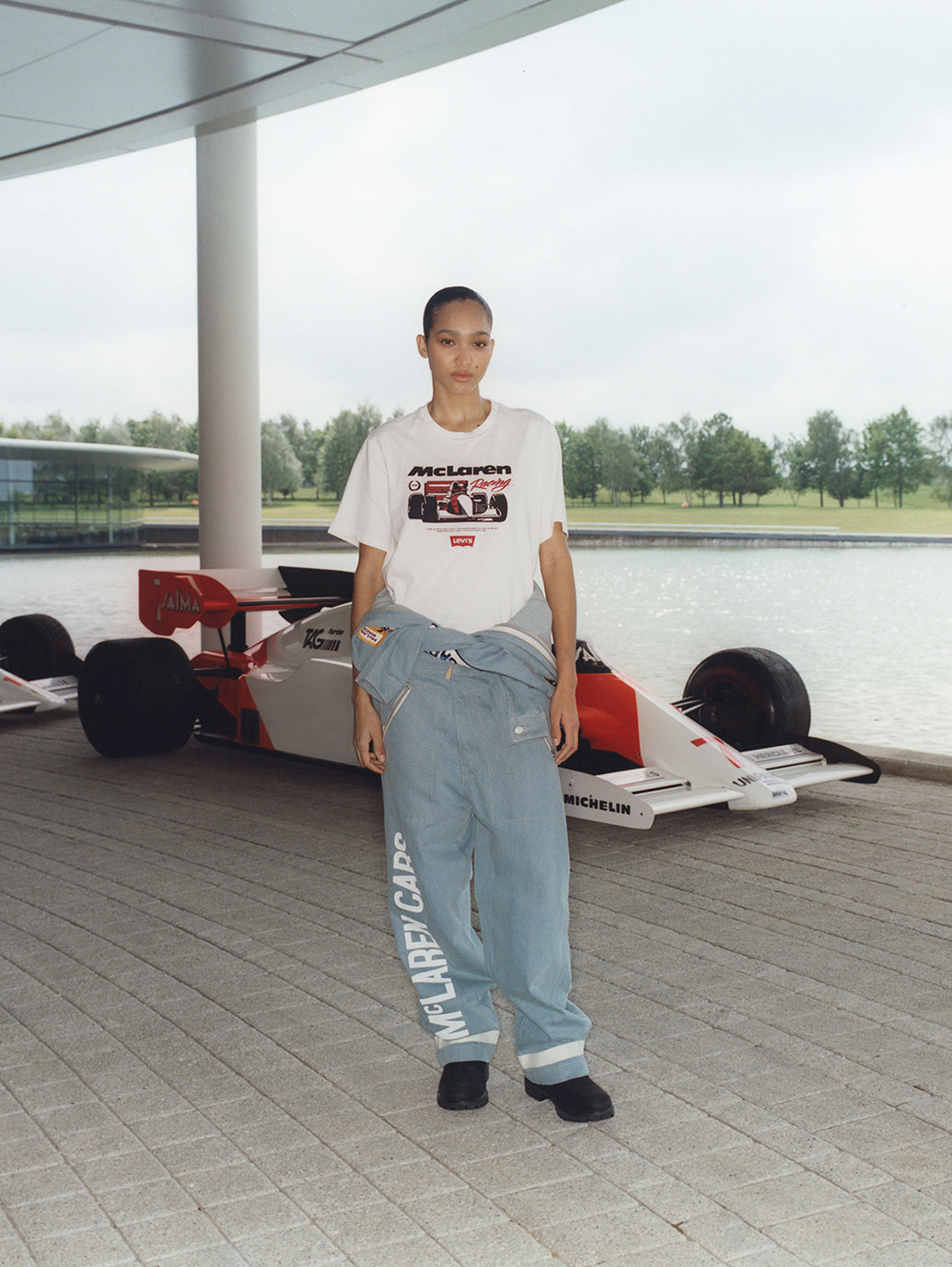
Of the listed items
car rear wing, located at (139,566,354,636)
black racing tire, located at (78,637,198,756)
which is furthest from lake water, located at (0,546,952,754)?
black racing tire, located at (78,637,198,756)

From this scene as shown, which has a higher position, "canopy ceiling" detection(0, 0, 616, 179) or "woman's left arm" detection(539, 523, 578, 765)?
"canopy ceiling" detection(0, 0, 616, 179)

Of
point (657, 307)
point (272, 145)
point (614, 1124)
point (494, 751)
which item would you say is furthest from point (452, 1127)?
point (657, 307)

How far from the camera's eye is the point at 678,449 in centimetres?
5728

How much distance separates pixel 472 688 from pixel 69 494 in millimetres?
42400

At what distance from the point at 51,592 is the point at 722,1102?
2628cm

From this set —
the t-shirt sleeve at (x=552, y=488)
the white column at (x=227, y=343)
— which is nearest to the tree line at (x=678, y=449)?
the white column at (x=227, y=343)

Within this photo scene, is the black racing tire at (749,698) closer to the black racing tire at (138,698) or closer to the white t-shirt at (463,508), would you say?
the black racing tire at (138,698)

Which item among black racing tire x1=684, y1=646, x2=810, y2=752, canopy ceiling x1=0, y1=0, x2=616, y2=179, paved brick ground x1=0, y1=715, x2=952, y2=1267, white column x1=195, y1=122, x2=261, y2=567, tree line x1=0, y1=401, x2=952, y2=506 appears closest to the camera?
paved brick ground x1=0, y1=715, x2=952, y2=1267

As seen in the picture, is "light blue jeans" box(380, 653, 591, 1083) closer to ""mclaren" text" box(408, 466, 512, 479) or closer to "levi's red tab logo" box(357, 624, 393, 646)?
"levi's red tab logo" box(357, 624, 393, 646)

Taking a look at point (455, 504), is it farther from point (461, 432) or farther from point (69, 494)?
point (69, 494)

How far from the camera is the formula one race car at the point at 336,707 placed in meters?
5.63

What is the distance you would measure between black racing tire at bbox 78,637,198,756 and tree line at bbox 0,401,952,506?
112 ft

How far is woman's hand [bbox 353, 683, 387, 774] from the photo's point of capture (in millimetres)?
2904

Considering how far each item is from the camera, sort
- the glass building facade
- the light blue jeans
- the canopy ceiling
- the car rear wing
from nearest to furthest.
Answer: the light blue jeans, the canopy ceiling, the car rear wing, the glass building facade
